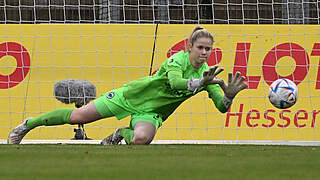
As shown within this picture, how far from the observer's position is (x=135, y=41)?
31.8 ft

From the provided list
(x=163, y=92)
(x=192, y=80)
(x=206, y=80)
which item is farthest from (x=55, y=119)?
(x=206, y=80)

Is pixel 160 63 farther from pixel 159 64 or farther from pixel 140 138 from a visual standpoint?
pixel 140 138

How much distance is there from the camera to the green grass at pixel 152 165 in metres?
3.76

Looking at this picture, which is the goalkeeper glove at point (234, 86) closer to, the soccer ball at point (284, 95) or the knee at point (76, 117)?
the soccer ball at point (284, 95)

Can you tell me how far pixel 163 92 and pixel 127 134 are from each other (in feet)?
2.01

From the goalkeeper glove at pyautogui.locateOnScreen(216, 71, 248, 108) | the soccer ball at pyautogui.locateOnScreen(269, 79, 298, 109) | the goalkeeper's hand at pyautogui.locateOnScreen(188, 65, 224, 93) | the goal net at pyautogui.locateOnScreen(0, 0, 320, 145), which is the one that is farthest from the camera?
the goal net at pyautogui.locateOnScreen(0, 0, 320, 145)

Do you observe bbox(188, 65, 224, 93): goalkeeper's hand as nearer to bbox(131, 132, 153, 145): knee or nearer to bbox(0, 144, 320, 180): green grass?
bbox(131, 132, 153, 145): knee

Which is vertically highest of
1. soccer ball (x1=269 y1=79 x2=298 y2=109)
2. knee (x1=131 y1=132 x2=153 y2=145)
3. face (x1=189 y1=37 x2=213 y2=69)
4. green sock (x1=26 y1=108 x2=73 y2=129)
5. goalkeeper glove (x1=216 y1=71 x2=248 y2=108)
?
face (x1=189 y1=37 x2=213 y2=69)

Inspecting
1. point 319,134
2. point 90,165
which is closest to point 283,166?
point 90,165

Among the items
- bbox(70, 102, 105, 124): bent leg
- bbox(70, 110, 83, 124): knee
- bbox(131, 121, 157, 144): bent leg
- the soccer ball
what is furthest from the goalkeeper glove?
bbox(70, 110, 83, 124): knee

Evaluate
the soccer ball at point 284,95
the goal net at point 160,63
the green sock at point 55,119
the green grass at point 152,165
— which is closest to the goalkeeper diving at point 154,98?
the green sock at point 55,119

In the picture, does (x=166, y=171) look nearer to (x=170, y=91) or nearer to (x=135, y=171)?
(x=135, y=171)

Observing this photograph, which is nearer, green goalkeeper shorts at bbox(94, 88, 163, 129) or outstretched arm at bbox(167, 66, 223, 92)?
outstretched arm at bbox(167, 66, 223, 92)

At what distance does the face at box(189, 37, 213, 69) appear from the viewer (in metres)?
6.91
